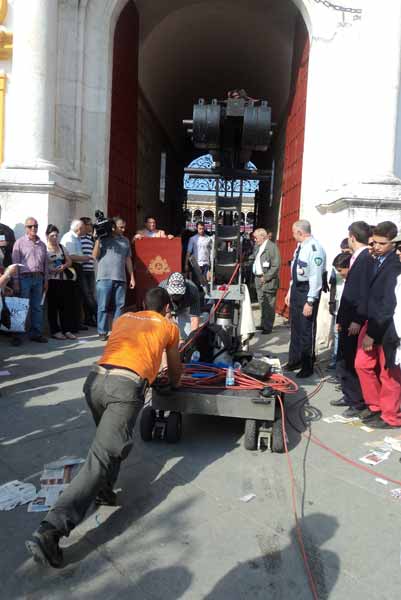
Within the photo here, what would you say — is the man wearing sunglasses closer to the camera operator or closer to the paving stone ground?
the camera operator

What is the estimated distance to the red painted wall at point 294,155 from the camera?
9.55 m

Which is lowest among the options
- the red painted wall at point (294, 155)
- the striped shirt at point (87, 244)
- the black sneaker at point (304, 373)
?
the black sneaker at point (304, 373)

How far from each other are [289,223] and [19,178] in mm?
5541

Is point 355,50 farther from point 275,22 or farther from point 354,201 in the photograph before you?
point 275,22

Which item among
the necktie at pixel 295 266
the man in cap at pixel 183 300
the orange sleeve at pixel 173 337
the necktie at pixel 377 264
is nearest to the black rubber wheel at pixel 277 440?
the orange sleeve at pixel 173 337

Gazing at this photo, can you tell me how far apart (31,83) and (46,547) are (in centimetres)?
749

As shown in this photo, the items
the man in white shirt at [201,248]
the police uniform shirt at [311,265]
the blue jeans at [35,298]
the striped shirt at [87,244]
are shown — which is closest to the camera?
the police uniform shirt at [311,265]

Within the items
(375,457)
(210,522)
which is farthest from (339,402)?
(210,522)

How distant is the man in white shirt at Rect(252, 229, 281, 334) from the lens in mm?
8227

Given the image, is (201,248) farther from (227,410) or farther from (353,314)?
(227,410)

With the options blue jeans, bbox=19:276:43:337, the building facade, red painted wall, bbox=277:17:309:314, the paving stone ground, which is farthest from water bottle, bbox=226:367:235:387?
red painted wall, bbox=277:17:309:314

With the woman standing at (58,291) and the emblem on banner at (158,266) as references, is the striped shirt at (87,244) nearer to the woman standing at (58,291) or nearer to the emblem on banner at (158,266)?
the woman standing at (58,291)

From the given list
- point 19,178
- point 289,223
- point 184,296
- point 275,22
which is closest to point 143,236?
point 19,178

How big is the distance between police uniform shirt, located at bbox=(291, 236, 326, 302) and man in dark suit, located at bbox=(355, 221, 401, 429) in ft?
3.26
